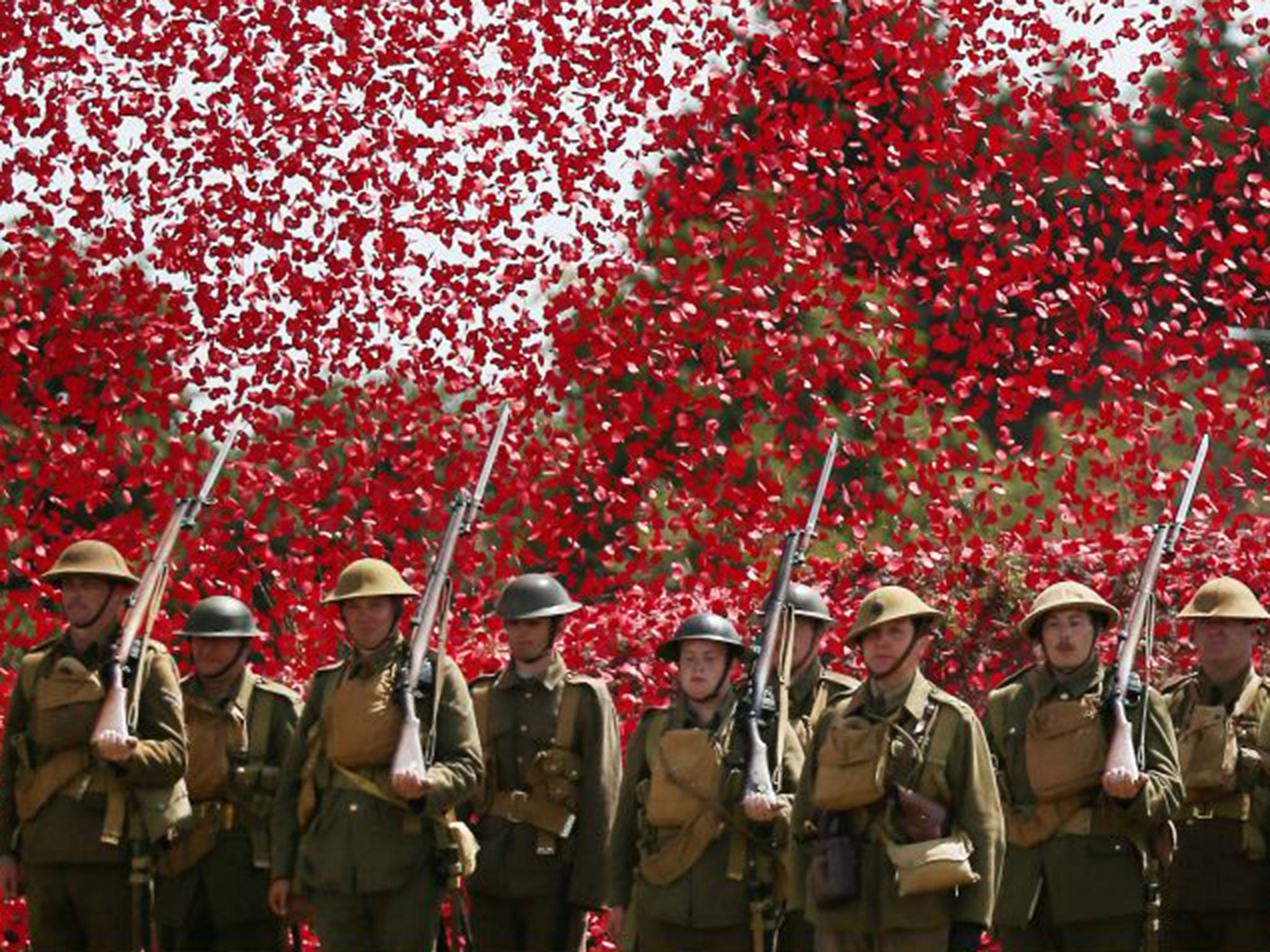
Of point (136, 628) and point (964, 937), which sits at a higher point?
point (136, 628)

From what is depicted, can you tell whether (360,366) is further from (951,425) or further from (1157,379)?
(1157,379)

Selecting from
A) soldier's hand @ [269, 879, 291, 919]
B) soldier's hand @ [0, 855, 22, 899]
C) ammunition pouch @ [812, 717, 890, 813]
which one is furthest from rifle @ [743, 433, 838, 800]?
soldier's hand @ [0, 855, 22, 899]

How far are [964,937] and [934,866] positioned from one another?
1.34ft

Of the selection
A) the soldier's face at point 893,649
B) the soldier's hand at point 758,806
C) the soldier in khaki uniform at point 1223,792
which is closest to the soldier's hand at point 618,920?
the soldier's hand at point 758,806

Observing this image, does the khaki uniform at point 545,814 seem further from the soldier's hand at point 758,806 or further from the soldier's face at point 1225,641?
the soldier's face at point 1225,641

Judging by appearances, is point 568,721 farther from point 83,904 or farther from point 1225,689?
point 1225,689

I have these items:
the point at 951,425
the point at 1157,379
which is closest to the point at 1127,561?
the point at 951,425

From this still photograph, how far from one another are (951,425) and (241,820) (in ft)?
20.4

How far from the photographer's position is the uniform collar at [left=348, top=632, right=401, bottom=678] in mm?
10102

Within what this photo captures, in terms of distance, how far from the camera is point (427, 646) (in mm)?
10227

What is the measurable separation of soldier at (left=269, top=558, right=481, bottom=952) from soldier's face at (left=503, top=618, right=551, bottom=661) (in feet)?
1.74

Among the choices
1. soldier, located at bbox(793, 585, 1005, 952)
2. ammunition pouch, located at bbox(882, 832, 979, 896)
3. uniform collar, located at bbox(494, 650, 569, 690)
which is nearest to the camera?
ammunition pouch, located at bbox(882, 832, 979, 896)

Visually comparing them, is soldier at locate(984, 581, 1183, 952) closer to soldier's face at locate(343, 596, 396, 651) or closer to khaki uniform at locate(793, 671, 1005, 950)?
khaki uniform at locate(793, 671, 1005, 950)

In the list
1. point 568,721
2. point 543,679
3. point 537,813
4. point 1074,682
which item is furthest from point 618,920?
point 1074,682
